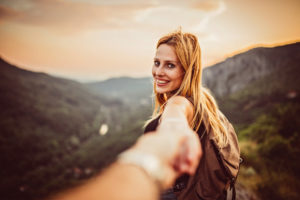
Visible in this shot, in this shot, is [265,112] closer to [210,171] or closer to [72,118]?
[210,171]

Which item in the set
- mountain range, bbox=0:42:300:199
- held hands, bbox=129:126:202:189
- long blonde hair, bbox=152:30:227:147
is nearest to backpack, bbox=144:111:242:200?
long blonde hair, bbox=152:30:227:147

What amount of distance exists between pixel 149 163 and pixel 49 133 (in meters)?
103

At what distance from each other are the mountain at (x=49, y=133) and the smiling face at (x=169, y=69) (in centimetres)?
6556

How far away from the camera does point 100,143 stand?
8581cm

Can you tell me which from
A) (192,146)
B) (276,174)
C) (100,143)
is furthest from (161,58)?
(100,143)

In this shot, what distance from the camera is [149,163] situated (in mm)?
712

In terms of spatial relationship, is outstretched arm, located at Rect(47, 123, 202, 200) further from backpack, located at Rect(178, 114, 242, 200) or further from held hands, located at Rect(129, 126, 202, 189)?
backpack, located at Rect(178, 114, 242, 200)

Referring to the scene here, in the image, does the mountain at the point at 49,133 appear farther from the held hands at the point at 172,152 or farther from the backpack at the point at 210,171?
the held hands at the point at 172,152

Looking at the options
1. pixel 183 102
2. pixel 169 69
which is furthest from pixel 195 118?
pixel 169 69

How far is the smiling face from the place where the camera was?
2186mm

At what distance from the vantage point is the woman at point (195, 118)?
1.76 m

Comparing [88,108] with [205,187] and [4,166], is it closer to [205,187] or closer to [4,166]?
[4,166]

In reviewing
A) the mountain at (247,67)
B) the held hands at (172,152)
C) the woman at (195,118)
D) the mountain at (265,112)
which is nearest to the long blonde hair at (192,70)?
the woman at (195,118)

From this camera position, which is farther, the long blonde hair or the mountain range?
the mountain range
